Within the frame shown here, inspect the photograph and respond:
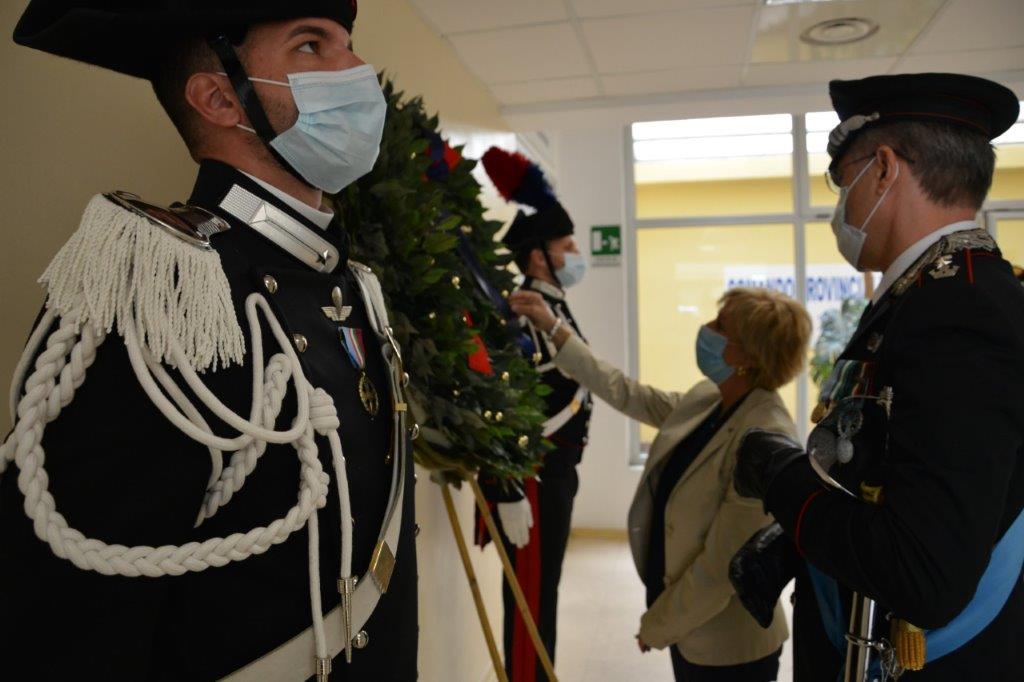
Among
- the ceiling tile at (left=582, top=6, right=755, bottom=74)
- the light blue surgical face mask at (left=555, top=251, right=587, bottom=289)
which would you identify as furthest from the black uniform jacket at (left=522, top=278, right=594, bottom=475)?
the ceiling tile at (left=582, top=6, right=755, bottom=74)

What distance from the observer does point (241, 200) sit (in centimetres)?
98

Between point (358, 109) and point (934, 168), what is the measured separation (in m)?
0.98

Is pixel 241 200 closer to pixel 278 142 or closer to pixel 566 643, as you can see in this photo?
pixel 278 142

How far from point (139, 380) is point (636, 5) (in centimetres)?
255

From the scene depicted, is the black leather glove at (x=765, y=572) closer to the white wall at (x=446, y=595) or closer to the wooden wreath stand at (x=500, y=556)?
the wooden wreath stand at (x=500, y=556)

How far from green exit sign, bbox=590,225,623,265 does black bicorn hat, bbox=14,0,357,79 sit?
4917 mm

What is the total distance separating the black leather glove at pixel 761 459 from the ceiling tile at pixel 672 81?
2384 mm

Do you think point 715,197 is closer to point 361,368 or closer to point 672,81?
point 672,81

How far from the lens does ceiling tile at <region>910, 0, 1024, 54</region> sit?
9.55 feet

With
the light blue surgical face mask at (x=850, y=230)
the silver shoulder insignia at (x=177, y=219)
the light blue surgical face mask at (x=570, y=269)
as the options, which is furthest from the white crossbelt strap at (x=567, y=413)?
the silver shoulder insignia at (x=177, y=219)

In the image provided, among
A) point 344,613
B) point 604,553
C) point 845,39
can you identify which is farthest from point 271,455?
point 604,553

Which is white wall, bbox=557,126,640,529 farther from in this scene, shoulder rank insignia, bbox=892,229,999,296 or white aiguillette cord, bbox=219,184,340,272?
white aiguillette cord, bbox=219,184,340,272

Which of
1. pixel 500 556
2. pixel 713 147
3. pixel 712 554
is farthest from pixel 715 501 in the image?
pixel 713 147

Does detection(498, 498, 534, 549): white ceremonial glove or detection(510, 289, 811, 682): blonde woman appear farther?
detection(498, 498, 534, 549): white ceremonial glove
